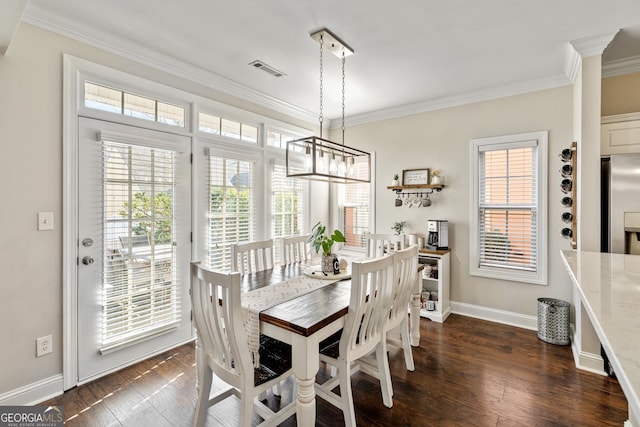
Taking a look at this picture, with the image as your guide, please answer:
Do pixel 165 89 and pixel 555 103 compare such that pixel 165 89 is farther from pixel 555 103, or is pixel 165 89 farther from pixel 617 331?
pixel 555 103

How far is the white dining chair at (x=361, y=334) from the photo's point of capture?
183cm

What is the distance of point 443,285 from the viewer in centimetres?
369

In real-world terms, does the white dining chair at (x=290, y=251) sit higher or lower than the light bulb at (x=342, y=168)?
lower

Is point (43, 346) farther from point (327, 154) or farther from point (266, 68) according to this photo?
point (266, 68)

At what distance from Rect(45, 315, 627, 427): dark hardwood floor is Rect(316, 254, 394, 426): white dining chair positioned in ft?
0.72

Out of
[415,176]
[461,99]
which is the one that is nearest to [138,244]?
[415,176]

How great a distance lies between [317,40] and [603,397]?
343 cm

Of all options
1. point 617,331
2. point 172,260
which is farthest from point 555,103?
point 172,260

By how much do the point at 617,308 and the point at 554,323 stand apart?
8.05ft

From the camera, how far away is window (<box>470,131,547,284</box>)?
3.40 meters

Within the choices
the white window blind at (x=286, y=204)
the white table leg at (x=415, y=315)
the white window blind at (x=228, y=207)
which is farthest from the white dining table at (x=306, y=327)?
the white window blind at (x=286, y=204)

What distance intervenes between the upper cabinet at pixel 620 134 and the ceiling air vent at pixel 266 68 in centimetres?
303

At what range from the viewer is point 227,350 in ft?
5.44

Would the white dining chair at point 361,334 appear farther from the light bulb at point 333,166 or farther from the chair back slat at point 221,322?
the light bulb at point 333,166
